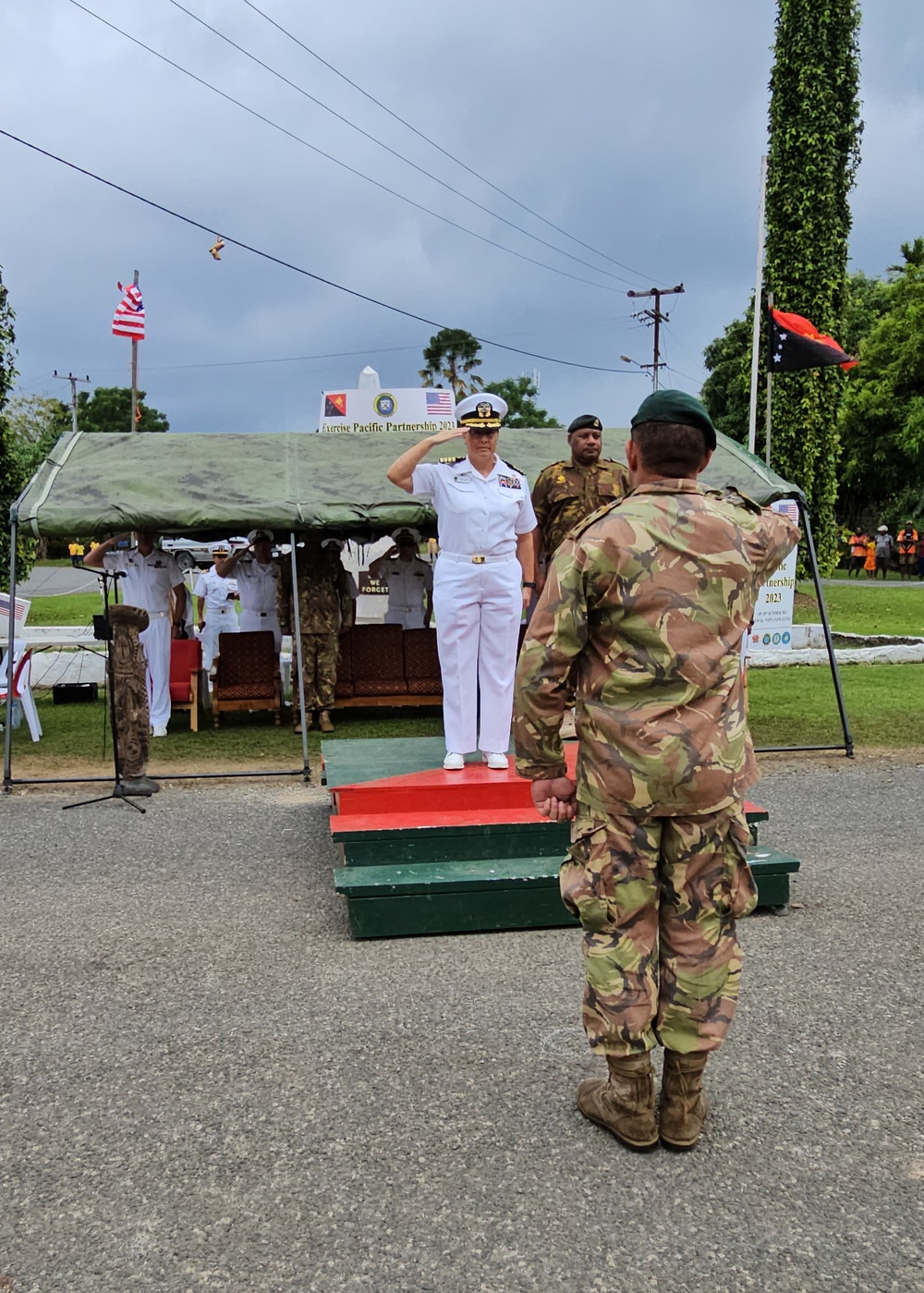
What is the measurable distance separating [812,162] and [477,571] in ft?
75.4

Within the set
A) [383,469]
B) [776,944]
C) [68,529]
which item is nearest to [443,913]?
[776,944]

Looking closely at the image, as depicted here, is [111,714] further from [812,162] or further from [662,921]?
[812,162]

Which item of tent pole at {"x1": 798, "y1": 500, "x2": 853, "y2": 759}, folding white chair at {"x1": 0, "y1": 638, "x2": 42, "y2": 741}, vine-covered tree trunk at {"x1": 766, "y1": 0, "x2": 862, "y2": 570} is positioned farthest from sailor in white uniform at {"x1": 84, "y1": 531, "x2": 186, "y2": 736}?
vine-covered tree trunk at {"x1": 766, "y1": 0, "x2": 862, "y2": 570}

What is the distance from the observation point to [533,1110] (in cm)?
319

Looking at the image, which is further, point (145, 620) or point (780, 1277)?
point (145, 620)

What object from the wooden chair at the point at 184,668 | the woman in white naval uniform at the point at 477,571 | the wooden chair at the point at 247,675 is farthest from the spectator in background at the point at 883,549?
the woman in white naval uniform at the point at 477,571

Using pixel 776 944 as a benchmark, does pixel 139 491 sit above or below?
above

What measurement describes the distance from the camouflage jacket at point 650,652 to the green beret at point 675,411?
0.53 ft

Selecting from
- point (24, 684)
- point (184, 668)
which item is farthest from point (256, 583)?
point (24, 684)

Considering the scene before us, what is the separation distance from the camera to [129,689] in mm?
7625

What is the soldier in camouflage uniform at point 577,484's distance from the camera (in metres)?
7.25

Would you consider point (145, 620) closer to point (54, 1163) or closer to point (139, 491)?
point (139, 491)

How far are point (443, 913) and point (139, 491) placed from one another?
5.42m

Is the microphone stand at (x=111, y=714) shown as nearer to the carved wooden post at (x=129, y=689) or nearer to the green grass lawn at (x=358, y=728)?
the carved wooden post at (x=129, y=689)
